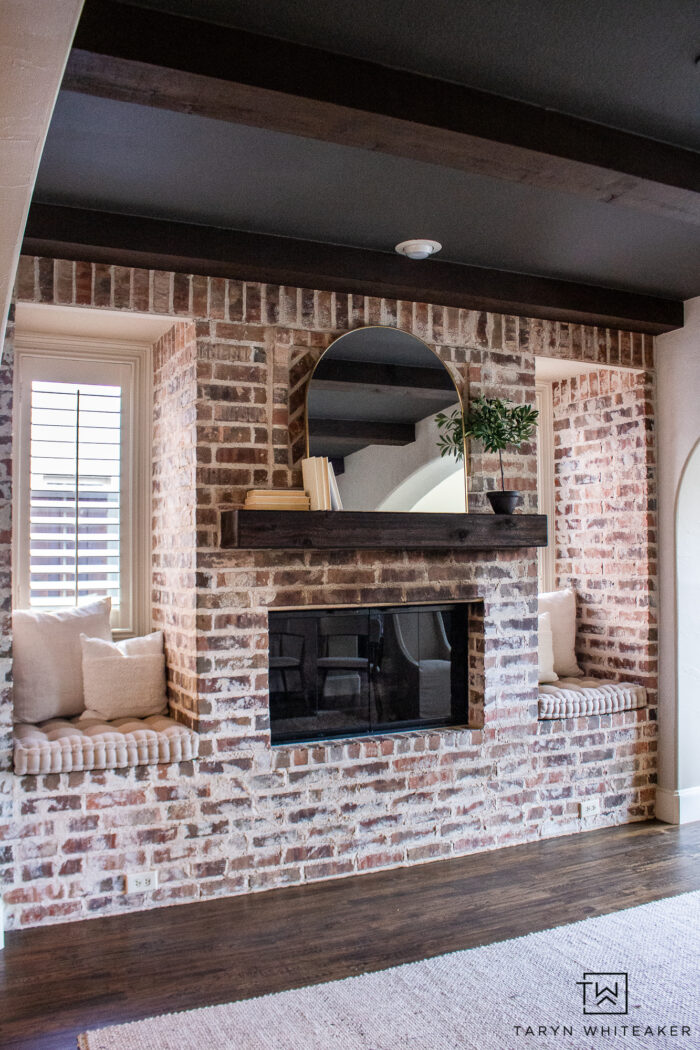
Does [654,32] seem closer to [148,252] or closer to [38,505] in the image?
[148,252]

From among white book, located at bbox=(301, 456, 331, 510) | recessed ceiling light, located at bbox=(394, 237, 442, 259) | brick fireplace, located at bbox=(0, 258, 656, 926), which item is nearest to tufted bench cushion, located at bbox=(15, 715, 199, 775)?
brick fireplace, located at bbox=(0, 258, 656, 926)

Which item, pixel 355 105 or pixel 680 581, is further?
pixel 680 581

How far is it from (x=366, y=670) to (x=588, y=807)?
55.0 inches

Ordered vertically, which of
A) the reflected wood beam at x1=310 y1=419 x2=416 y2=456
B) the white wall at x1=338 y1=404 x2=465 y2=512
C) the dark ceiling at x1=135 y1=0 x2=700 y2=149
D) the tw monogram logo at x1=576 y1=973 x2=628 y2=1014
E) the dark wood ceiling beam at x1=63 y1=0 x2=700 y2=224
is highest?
the dark ceiling at x1=135 y1=0 x2=700 y2=149

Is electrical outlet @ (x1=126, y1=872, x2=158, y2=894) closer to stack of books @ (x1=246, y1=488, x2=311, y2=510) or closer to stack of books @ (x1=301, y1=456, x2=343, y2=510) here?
stack of books @ (x1=246, y1=488, x2=311, y2=510)

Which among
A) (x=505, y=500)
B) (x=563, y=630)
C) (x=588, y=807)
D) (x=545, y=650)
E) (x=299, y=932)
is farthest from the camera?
(x=563, y=630)

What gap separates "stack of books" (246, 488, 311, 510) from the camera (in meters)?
3.50

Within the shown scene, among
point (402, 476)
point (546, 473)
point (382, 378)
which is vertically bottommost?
point (402, 476)

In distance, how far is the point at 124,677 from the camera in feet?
12.1

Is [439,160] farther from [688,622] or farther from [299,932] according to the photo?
Result: [688,622]

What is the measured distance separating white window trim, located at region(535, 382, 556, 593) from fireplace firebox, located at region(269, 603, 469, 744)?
1190 mm

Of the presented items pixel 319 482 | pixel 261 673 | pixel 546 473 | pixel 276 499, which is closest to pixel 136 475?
pixel 276 499

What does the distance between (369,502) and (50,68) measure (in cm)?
270

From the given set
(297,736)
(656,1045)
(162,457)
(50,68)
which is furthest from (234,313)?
(656,1045)
